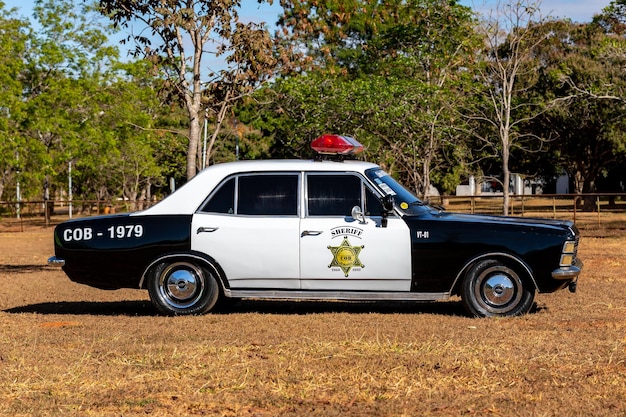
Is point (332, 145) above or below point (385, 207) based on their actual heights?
above

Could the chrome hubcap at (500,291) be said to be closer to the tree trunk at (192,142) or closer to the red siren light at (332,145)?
the red siren light at (332,145)

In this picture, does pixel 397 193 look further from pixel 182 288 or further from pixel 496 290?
pixel 182 288

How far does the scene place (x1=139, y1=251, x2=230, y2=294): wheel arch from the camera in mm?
11016

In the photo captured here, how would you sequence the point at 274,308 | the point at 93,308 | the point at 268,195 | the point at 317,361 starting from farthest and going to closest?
1. the point at 93,308
2. the point at 274,308
3. the point at 268,195
4. the point at 317,361

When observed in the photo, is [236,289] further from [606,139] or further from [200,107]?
[606,139]

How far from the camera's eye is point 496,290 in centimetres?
1079

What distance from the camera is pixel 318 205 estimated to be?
1103cm

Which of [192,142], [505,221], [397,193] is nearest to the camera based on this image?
[505,221]

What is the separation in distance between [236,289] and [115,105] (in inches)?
1651

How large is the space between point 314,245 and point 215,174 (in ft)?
4.60

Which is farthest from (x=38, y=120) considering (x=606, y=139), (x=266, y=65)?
(x=266, y=65)

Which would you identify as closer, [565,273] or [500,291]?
[565,273]

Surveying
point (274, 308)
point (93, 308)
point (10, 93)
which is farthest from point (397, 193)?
point (10, 93)

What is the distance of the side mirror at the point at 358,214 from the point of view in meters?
10.8
